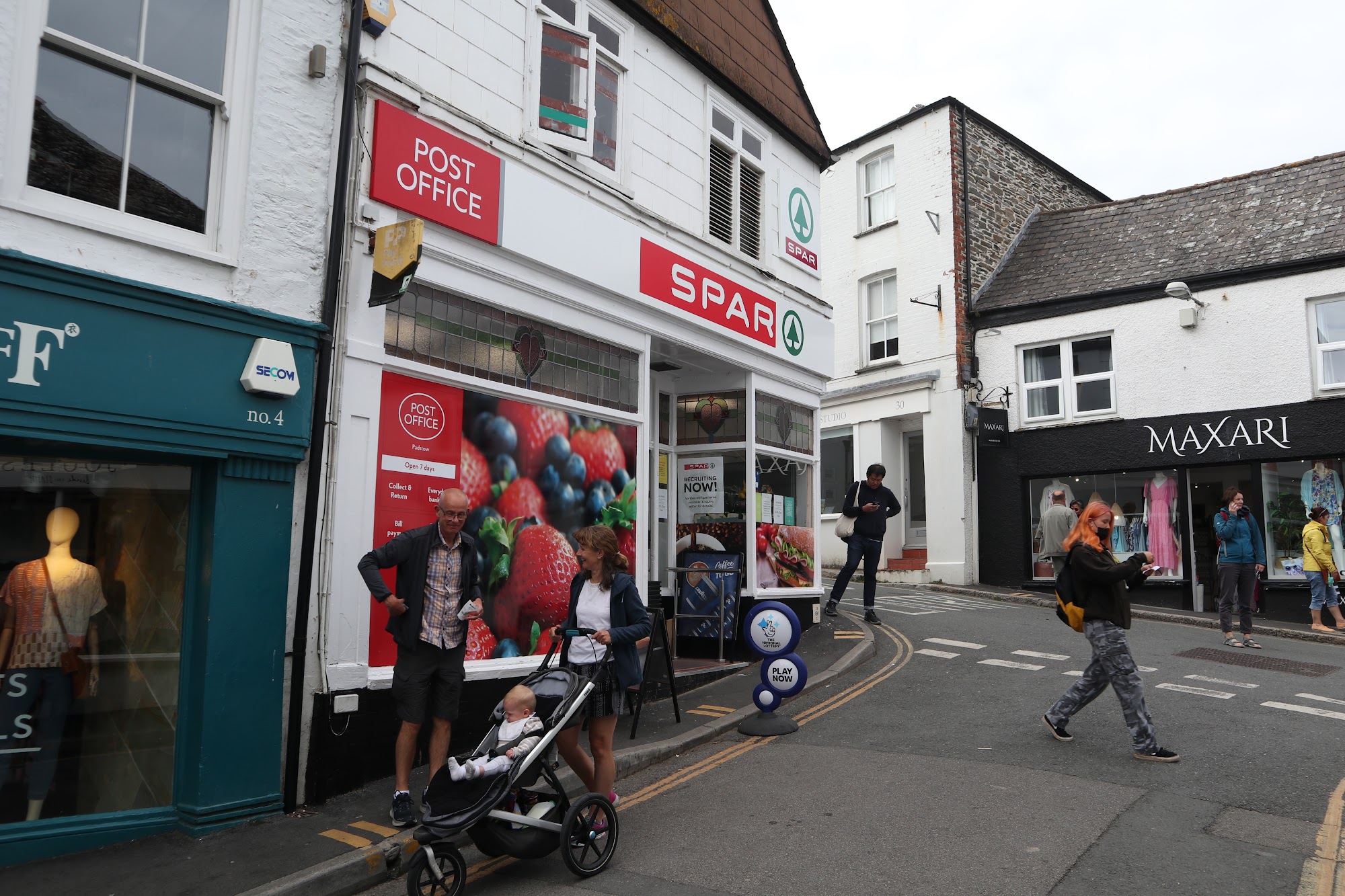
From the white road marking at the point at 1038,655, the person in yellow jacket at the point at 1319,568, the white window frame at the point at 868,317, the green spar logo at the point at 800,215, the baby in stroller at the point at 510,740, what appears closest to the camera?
the baby in stroller at the point at 510,740

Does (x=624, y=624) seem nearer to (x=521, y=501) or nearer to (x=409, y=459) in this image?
(x=409, y=459)

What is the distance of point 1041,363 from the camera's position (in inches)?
735

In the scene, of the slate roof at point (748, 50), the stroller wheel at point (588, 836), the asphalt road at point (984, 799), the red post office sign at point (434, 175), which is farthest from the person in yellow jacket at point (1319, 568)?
the stroller wheel at point (588, 836)

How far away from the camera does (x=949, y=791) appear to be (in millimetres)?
5977

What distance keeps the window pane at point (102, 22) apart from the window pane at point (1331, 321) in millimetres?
16689

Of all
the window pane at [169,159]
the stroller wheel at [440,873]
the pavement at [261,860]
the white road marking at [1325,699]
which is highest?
the window pane at [169,159]

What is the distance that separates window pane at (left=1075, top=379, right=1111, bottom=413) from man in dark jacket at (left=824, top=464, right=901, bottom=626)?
7018mm

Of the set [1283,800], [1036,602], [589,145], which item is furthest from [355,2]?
[1036,602]

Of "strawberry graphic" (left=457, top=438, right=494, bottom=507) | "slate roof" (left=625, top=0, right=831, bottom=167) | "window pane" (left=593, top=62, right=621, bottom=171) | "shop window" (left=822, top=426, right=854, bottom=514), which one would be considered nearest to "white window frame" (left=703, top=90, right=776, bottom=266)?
"slate roof" (left=625, top=0, right=831, bottom=167)

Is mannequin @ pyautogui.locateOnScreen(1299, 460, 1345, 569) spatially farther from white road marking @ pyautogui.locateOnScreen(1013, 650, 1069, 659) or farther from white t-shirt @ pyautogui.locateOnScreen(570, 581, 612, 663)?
white t-shirt @ pyautogui.locateOnScreen(570, 581, 612, 663)

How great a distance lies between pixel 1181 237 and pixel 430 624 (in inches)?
669

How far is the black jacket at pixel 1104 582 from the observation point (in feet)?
22.4

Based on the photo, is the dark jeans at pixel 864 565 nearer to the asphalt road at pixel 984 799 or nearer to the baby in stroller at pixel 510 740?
the asphalt road at pixel 984 799

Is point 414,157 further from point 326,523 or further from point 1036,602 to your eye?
point 1036,602
